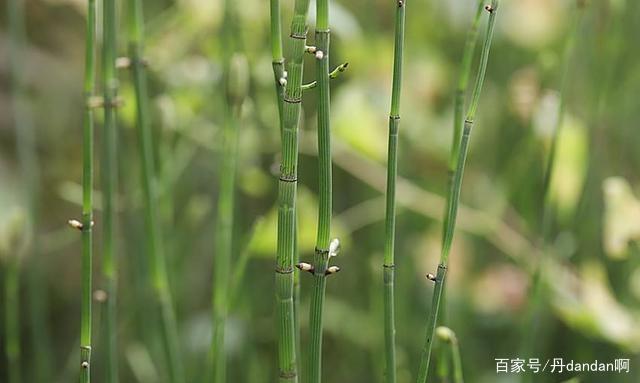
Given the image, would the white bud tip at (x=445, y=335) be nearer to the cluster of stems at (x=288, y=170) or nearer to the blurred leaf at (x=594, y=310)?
the cluster of stems at (x=288, y=170)

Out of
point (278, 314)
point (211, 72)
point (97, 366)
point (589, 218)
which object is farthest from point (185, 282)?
point (278, 314)

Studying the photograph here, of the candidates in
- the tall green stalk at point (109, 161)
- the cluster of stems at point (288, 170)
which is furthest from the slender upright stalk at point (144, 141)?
the cluster of stems at point (288, 170)

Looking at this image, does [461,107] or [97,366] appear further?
[97,366]

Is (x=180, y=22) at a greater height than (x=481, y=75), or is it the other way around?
(x=180, y=22)

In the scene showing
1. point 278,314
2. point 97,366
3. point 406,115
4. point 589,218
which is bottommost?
point 278,314

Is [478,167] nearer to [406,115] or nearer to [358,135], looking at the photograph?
[406,115]

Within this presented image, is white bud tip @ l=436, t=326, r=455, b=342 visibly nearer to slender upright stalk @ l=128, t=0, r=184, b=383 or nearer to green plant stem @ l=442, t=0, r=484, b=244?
green plant stem @ l=442, t=0, r=484, b=244
